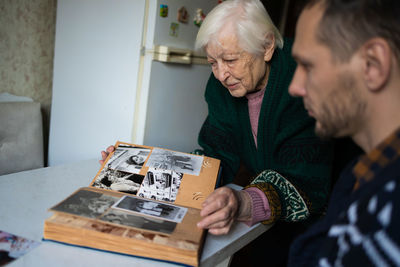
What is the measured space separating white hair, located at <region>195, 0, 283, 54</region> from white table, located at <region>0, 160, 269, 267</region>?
0.54 m

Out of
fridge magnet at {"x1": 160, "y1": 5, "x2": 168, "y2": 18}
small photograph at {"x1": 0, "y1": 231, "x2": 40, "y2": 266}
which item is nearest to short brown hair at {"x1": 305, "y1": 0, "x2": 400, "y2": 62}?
small photograph at {"x1": 0, "y1": 231, "x2": 40, "y2": 266}

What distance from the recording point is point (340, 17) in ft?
1.71

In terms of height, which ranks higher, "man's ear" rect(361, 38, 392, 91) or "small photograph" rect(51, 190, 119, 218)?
"man's ear" rect(361, 38, 392, 91)

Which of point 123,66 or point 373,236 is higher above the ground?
point 123,66

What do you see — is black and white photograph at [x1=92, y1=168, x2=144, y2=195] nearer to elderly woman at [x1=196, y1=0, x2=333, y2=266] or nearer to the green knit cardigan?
elderly woman at [x1=196, y1=0, x2=333, y2=266]

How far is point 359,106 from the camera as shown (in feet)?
1.73

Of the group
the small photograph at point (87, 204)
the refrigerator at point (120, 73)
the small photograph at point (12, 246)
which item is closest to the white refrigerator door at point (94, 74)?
the refrigerator at point (120, 73)

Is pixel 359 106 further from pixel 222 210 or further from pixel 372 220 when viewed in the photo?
pixel 222 210

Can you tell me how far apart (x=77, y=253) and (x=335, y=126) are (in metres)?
0.51

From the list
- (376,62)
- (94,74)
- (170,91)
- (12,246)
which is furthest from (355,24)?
(94,74)

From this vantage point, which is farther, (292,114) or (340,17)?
(292,114)

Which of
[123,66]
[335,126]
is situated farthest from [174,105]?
[335,126]

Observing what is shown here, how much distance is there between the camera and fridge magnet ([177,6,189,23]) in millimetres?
1728

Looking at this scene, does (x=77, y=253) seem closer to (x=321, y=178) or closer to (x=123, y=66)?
(x=321, y=178)
